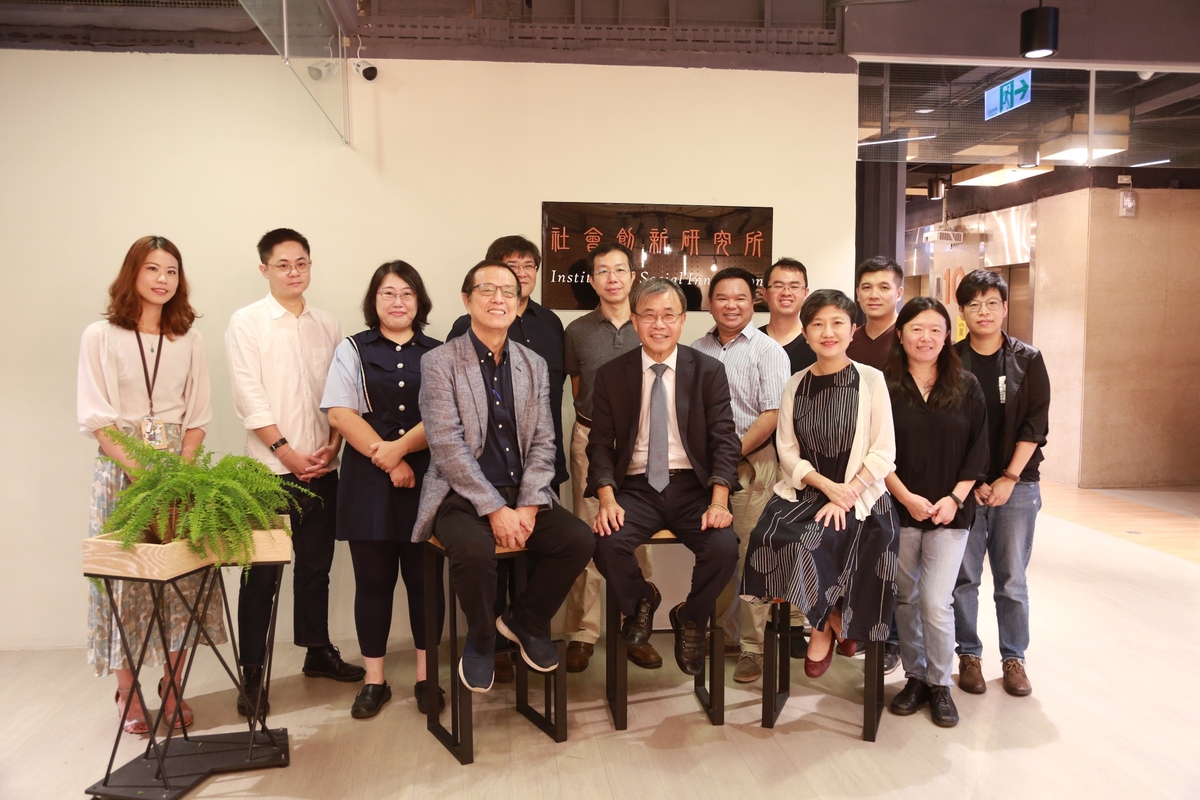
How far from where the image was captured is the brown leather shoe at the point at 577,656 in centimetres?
376

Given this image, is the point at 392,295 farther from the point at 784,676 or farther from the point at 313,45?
the point at 784,676

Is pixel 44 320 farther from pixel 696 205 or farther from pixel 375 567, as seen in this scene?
pixel 696 205

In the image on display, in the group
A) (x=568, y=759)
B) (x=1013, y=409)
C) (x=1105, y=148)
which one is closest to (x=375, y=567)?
(x=568, y=759)

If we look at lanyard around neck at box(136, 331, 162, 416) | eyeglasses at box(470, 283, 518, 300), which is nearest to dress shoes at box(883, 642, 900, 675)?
eyeglasses at box(470, 283, 518, 300)

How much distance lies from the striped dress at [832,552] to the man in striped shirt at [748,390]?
1.39 ft

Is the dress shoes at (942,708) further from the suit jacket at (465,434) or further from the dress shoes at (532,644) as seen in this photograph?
the suit jacket at (465,434)

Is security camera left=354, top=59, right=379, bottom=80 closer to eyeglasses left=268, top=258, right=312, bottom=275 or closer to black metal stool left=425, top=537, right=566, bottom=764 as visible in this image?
eyeglasses left=268, top=258, right=312, bottom=275

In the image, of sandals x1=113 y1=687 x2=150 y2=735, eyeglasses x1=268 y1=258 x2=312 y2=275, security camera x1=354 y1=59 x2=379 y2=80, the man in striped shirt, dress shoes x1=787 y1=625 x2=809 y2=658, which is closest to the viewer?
sandals x1=113 y1=687 x2=150 y2=735

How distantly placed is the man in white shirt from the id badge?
30 centimetres

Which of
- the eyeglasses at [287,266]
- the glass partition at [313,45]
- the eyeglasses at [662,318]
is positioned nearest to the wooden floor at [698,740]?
the eyeglasses at [662,318]

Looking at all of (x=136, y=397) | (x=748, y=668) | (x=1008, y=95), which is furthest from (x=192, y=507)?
(x=1008, y=95)

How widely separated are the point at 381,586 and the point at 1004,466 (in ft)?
8.51

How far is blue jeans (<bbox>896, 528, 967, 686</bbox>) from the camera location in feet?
10.6

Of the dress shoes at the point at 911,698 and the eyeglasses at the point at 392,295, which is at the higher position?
the eyeglasses at the point at 392,295
